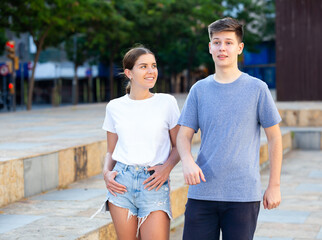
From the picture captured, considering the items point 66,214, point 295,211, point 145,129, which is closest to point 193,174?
point 145,129

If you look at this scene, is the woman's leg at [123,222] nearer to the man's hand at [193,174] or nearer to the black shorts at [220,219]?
the black shorts at [220,219]

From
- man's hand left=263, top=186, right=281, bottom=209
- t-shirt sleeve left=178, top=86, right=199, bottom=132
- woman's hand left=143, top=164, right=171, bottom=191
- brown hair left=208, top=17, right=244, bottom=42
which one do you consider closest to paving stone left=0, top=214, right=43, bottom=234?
woman's hand left=143, top=164, right=171, bottom=191

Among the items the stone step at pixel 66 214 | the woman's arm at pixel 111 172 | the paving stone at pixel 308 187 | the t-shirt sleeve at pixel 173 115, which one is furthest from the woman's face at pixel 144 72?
the paving stone at pixel 308 187

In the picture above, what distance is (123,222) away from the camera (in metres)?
3.23

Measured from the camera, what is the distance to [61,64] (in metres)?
42.3

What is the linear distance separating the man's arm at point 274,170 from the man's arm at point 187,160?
1.20 ft

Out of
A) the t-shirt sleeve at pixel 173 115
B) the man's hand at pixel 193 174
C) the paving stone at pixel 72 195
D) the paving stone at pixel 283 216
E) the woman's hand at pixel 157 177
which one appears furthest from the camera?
the paving stone at pixel 283 216

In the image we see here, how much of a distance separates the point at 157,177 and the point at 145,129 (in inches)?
11.2

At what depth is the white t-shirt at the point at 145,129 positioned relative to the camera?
10.8 ft

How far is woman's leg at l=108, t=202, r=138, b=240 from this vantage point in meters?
3.23

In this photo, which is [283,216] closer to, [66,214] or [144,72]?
[66,214]

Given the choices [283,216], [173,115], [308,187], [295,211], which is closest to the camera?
[173,115]

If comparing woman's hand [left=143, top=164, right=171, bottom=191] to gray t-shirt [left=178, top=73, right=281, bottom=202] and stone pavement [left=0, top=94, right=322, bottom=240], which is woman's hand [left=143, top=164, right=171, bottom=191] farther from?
stone pavement [left=0, top=94, right=322, bottom=240]

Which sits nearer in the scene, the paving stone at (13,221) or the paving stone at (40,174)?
the paving stone at (13,221)
